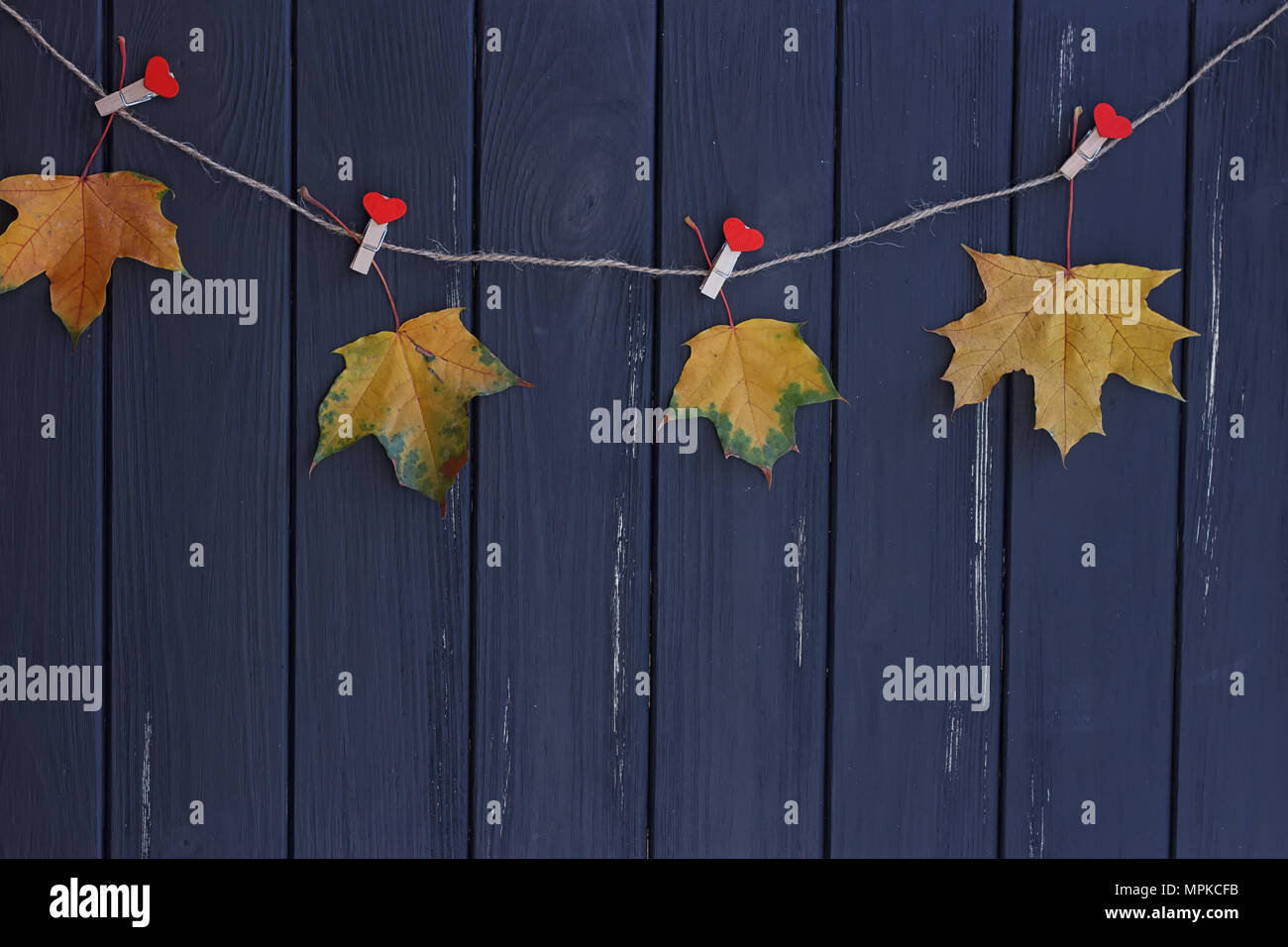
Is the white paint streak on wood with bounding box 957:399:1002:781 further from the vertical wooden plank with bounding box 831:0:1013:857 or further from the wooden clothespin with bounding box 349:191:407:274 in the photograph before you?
the wooden clothespin with bounding box 349:191:407:274

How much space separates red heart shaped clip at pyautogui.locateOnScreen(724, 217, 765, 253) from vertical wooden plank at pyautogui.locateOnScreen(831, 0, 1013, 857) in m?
0.10

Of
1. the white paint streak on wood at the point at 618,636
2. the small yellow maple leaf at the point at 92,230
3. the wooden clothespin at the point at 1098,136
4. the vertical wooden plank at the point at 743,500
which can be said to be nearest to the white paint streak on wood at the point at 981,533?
the vertical wooden plank at the point at 743,500

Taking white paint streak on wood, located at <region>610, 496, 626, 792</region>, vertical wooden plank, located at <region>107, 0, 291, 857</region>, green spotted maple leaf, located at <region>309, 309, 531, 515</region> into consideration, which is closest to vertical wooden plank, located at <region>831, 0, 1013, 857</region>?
white paint streak on wood, located at <region>610, 496, 626, 792</region>

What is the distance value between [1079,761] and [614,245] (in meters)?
0.70

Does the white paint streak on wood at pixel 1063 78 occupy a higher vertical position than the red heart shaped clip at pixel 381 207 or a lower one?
higher

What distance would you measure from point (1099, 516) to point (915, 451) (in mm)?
198

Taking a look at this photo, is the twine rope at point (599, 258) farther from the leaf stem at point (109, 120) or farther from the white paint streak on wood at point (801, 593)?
the white paint streak on wood at point (801, 593)

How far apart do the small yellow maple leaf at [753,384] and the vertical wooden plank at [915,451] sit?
53 mm

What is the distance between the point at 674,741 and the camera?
0.86 meters

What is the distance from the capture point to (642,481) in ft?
2.79

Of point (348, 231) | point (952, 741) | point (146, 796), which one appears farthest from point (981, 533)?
point (146, 796)

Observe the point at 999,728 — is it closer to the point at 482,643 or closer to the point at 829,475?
the point at 829,475

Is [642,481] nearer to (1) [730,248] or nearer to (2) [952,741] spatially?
(1) [730,248]

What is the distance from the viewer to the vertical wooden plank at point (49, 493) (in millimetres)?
822
